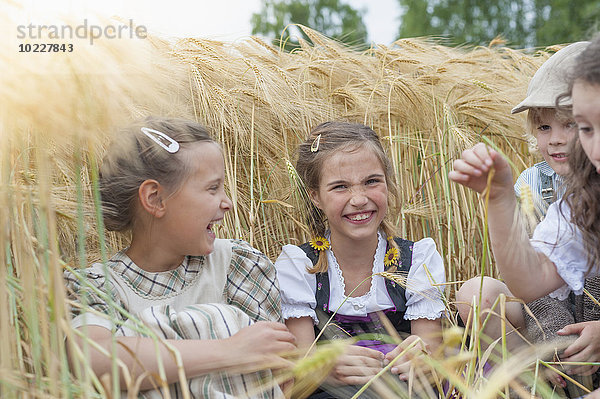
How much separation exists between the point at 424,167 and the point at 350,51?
0.69m

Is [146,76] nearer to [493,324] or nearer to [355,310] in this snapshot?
[355,310]

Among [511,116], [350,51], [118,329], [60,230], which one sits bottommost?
[118,329]

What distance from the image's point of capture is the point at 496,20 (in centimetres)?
1544

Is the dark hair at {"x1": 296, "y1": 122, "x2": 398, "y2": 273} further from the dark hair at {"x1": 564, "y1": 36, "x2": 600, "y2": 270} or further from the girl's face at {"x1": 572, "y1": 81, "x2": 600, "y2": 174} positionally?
the girl's face at {"x1": 572, "y1": 81, "x2": 600, "y2": 174}

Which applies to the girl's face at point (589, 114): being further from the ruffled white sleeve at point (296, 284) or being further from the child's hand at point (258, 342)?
the ruffled white sleeve at point (296, 284)

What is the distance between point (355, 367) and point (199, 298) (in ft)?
1.33

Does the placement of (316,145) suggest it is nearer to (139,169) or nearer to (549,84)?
(139,169)

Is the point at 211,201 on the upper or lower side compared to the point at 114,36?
lower

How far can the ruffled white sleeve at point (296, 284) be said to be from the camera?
171 centimetres

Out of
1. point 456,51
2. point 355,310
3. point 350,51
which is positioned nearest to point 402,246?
point 355,310

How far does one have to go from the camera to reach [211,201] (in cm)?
152

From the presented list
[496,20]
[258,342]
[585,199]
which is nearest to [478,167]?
[585,199]

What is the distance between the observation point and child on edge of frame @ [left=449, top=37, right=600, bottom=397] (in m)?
1.15

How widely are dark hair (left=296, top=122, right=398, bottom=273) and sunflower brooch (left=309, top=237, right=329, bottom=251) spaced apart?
0.02 m
